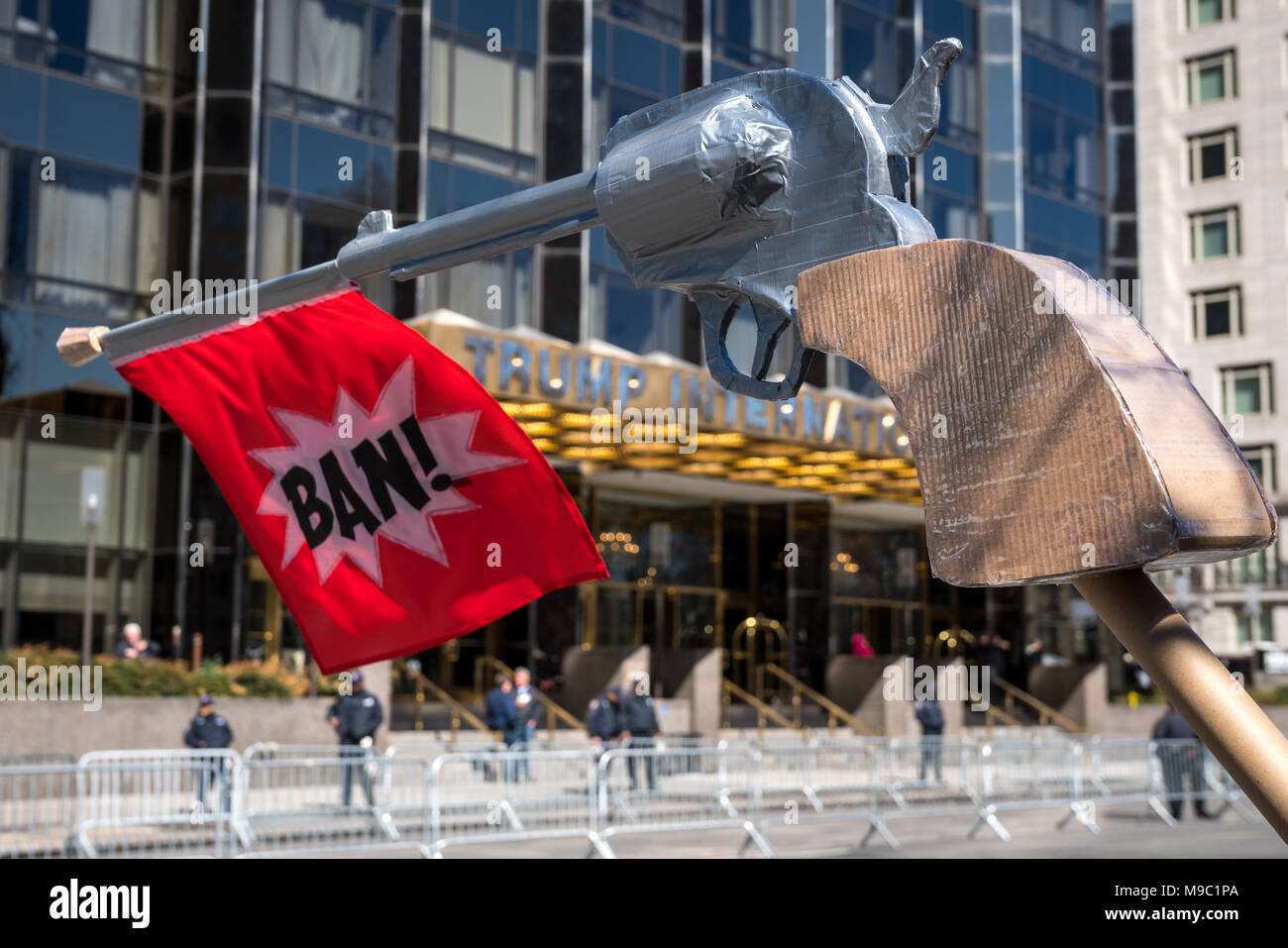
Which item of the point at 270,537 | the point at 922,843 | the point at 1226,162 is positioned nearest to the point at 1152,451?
the point at 270,537

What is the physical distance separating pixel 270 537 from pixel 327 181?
25293 mm

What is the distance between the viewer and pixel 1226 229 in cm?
6312

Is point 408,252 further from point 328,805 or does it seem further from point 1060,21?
point 1060,21

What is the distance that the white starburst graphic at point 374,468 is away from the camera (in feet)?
11.7

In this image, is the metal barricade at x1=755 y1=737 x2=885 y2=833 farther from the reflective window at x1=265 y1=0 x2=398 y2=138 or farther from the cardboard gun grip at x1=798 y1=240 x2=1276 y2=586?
the cardboard gun grip at x1=798 y1=240 x2=1276 y2=586

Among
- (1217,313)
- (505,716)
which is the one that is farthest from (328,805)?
(1217,313)

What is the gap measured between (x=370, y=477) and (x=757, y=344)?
5.66 feet

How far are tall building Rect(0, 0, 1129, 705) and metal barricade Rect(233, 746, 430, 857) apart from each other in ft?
27.8

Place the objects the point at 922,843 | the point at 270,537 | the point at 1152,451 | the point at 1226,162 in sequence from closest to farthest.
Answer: the point at 1152,451 < the point at 270,537 < the point at 922,843 < the point at 1226,162

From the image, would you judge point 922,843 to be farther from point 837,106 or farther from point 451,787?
point 837,106

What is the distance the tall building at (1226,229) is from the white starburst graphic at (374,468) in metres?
60.5

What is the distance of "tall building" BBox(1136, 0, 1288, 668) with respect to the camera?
61156 millimetres

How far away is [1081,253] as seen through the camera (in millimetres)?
42344

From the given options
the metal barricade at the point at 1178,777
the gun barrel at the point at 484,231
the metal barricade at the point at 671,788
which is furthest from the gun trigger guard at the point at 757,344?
the metal barricade at the point at 1178,777
